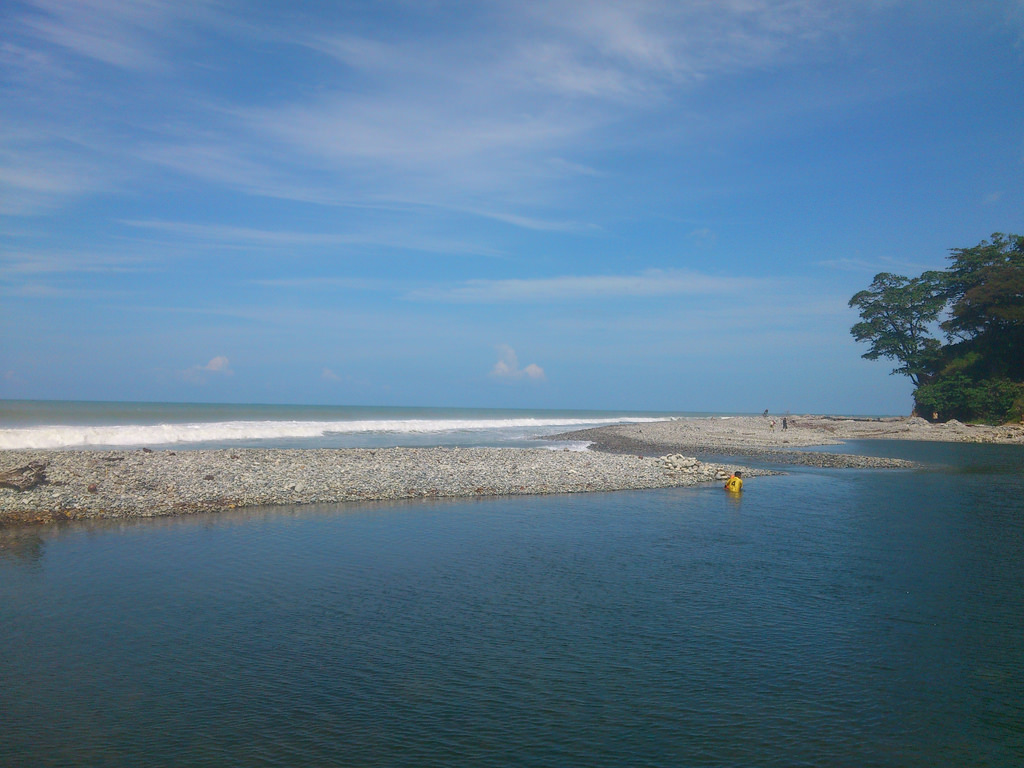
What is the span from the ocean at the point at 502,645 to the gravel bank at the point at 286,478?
4.30 feet

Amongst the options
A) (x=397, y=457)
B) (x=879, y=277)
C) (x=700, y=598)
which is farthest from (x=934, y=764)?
(x=879, y=277)

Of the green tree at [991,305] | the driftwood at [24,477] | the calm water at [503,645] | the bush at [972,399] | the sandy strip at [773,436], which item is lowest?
the calm water at [503,645]

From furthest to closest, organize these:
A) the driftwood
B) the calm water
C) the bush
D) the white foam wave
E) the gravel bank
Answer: the bush < the white foam wave < the driftwood < the gravel bank < the calm water

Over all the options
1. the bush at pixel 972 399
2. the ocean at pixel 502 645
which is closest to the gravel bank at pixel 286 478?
the ocean at pixel 502 645

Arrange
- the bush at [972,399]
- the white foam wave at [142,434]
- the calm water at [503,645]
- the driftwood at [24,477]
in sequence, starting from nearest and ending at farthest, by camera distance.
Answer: the calm water at [503,645], the driftwood at [24,477], the white foam wave at [142,434], the bush at [972,399]

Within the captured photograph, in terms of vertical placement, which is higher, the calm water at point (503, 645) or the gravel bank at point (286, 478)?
the gravel bank at point (286, 478)

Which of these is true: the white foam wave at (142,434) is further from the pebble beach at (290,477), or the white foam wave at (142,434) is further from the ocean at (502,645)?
the ocean at (502,645)

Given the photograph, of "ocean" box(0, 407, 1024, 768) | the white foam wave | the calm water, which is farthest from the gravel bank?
the white foam wave

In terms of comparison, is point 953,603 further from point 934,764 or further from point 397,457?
Answer: point 397,457

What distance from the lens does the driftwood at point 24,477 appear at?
16750 mm

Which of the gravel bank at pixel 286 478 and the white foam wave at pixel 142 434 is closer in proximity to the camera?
the gravel bank at pixel 286 478

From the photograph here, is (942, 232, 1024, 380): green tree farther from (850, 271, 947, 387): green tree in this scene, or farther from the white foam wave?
the white foam wave

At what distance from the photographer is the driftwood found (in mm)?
16750

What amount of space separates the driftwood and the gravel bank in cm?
17
